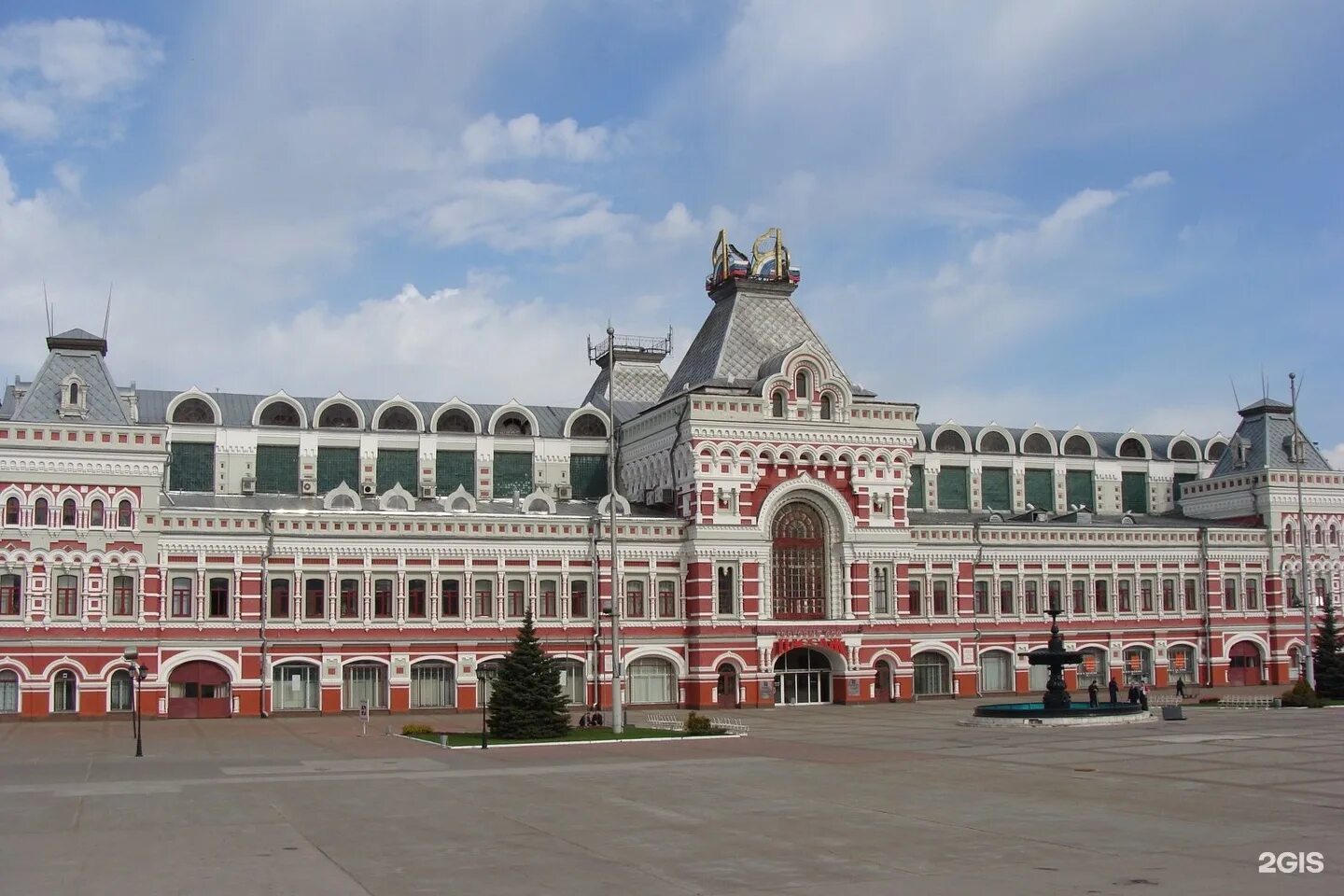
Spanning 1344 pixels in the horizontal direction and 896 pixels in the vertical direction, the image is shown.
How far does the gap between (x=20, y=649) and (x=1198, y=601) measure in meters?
65.8

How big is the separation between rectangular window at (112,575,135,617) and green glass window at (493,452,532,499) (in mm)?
22676

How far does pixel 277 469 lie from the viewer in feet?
252

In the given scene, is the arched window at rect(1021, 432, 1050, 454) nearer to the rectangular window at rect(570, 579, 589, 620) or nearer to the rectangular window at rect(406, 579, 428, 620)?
the rectangular window at rect(570, 579, 589, 620)

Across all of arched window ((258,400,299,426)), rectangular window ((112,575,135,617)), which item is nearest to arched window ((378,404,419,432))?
arched window ((258,400,299,426))

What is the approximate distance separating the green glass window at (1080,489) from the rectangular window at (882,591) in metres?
24.7

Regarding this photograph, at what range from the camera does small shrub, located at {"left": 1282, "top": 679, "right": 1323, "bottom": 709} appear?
6322 centimetres

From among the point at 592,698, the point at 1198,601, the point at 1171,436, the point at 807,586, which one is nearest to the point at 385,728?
the point at 592,698

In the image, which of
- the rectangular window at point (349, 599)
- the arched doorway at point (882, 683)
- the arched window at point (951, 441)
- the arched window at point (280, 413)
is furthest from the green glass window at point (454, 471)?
the arched window at point (951, 441)

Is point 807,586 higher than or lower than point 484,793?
higher

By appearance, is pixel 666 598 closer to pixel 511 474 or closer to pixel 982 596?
pixel 511 474

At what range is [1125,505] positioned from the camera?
318ft

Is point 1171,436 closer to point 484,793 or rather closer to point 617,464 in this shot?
point 617,464

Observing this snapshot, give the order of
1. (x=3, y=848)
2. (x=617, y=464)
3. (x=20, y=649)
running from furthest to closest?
(x=617, y=464) < (x=20, y=649) < (x=3, y=848)

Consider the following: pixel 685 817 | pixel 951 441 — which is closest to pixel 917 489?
pixel 951 441
